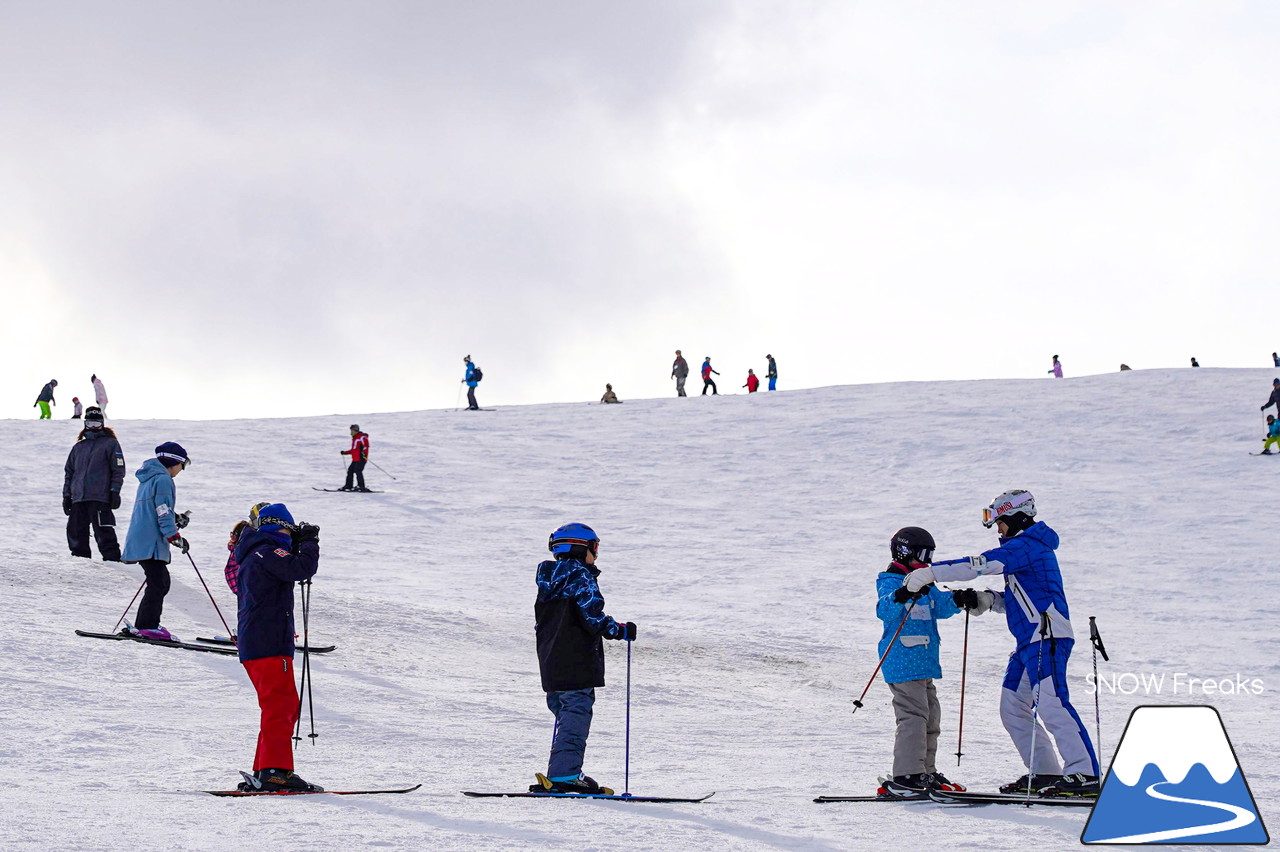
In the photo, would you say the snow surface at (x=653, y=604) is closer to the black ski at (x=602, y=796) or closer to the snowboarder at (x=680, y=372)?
the black ski at (x=602, y=796)

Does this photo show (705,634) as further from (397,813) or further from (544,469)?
(544,469)

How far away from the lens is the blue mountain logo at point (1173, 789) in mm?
5090

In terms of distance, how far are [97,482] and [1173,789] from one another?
37.5 ft

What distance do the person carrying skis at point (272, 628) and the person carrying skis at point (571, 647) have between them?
1.23 m

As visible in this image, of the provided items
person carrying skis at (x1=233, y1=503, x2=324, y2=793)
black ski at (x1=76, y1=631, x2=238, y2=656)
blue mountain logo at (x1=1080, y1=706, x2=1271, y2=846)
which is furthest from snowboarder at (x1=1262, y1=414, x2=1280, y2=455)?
person carrying skis at (x1=233, y1=503, x2=324, y2=793)

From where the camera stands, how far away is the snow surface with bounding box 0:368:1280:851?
5996 mm

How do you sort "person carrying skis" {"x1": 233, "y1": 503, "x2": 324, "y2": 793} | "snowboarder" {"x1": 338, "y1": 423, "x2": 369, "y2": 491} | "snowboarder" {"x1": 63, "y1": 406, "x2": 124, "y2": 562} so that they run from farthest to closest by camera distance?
"snowboarder" {"x1": 338, "y1": 423, "x2": 369, "y2": 491} < "snowboarder" {"x1": 63, "y1": 406, "x2": 124, "y2": 562} < "person carrying skis" {"x1": 233, "y1": 503, "x2": 324, "y2": 793}

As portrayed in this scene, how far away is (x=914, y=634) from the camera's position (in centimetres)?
670

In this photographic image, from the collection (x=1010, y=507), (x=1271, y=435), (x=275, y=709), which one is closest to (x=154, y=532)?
→ (x=275, y=709)

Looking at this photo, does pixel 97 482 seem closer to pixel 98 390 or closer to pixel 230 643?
pixel 230 643

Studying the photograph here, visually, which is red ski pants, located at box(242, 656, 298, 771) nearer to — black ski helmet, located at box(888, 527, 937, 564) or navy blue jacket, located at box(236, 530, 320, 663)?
navy blue jacket, located at box(236, 530, 320, 663)

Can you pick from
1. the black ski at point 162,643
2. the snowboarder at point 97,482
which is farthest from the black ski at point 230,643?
the snowboarder at point 97,482

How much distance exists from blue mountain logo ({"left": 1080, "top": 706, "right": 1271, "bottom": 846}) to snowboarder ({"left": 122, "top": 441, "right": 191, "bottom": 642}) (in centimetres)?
781

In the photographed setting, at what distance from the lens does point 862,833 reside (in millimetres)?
5566
